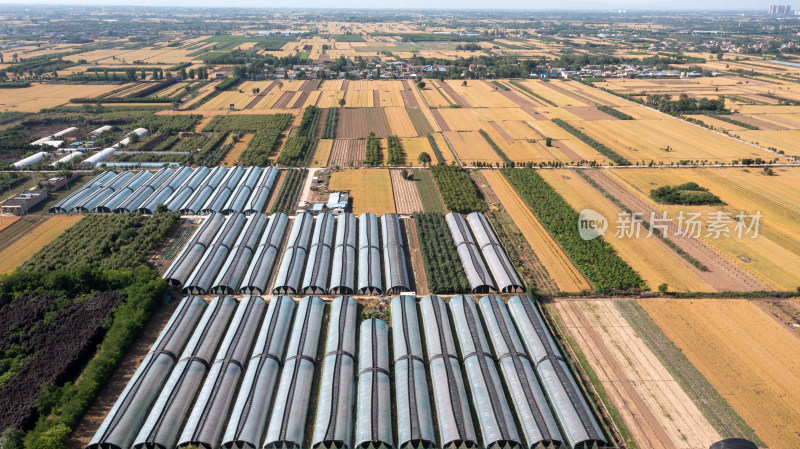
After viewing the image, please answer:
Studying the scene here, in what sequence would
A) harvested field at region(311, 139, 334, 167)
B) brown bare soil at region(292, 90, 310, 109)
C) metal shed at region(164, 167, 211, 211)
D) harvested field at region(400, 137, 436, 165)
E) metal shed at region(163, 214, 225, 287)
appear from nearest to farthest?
metal shed at region(163, 214, 225, 287) → metal shed at region(164, 167, 211, 211) → harvested field at region(311, 139, 334, 167) → harvested field at region(400, 137, 436, 165) → brown bare soil at region(292, 90, 310, 109)

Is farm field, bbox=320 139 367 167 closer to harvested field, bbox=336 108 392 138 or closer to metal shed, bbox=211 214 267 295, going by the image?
harvested field, bbox=336 108 392 138

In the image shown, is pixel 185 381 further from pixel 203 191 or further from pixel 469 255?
pixel 203 191

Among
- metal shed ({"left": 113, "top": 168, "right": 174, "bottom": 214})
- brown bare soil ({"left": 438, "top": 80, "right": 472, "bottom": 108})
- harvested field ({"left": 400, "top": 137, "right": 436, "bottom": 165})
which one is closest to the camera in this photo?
metal shed ({"left": 113, "top": 168, "right": 174, "bottom": 214})

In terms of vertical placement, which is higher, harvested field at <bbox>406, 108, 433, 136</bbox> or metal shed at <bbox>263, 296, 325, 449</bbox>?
harvested field at <bbox>406, 108, 433, 136</bbox>

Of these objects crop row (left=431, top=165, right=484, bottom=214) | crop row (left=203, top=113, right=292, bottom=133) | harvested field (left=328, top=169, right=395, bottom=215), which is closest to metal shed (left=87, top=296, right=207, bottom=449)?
harvested field (left=328, top=169, right=395, bottom=215)

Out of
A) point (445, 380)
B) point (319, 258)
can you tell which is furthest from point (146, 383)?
point (445, 380)

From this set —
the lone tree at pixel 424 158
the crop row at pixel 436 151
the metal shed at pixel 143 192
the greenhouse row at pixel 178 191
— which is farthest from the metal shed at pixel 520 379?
the metal shed at pixel 143 192
